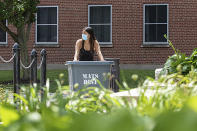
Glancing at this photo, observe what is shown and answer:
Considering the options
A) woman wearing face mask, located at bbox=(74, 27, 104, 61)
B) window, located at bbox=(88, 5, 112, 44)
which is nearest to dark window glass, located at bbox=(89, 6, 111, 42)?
window, located at bbox=(88, 5, 112, 44)

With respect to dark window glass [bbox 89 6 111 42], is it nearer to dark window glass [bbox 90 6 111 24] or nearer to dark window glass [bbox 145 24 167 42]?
dark window glass [bbox 90 6 111 24]

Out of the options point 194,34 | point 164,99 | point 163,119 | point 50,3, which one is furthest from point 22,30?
point 163,119

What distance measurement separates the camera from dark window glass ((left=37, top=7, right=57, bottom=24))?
2603 cm

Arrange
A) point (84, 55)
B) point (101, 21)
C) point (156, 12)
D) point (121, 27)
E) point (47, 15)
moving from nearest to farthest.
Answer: point (84, 55) < point (156, 12) < point (121, 27) < point (101, 21) < point (47, 15)

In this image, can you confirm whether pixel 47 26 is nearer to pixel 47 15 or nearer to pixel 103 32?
pixel 47 15

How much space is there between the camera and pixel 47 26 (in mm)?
26078

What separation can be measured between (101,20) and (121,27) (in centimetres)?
119

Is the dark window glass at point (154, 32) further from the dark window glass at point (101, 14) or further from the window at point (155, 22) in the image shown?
the dark window glass at point (101, 14)

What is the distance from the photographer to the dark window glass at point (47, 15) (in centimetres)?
2603

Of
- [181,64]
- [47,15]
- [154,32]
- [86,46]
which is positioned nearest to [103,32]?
[154,32]

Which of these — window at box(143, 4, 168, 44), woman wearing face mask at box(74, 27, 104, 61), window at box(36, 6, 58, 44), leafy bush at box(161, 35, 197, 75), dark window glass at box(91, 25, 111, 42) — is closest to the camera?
leafy bush at box(161, 35, 197, 75)

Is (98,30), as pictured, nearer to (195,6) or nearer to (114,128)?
(195,6)

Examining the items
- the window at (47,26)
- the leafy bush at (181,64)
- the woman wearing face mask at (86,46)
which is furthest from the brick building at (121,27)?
the leafy bush at (181,64)

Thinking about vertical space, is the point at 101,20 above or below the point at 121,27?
above
